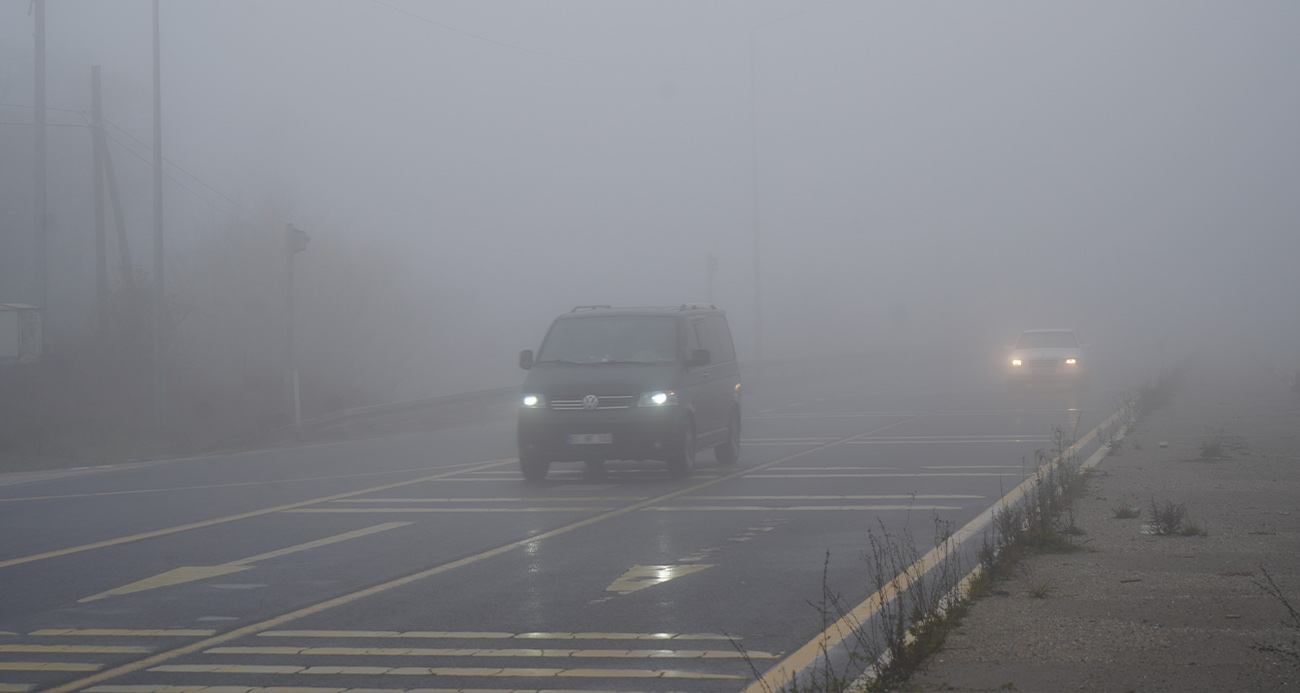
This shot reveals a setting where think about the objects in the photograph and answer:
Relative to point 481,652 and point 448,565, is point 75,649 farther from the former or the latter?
point 448,565

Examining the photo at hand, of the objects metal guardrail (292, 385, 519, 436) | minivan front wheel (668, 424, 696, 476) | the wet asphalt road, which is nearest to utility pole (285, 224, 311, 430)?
metal guardrail (292, 385, 519, 436)

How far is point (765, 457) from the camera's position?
57.1 ft

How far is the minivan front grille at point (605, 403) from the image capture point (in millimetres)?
14172

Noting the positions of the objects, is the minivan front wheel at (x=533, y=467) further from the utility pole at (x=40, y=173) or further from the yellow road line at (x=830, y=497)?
the utility pole at (x=40, y=173)

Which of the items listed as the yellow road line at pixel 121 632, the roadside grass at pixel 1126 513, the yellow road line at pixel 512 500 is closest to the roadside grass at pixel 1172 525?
the roadside grass at pixel 1126 513

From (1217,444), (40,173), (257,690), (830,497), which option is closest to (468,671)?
(257,690)

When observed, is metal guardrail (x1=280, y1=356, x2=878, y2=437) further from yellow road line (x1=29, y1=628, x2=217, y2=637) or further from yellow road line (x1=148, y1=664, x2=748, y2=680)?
yellow road line (x1=148, y1=664, x2=748, y2=680)

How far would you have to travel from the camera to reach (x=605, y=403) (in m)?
14.2

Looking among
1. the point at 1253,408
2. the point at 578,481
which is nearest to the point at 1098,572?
the point at 578,481

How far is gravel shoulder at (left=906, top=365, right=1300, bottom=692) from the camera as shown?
5270mm

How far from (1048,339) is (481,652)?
3002cm

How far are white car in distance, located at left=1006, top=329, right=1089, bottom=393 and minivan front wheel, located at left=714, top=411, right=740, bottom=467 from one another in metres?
17.0

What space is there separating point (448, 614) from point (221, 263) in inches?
1532

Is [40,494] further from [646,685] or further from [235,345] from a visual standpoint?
[235,345]
